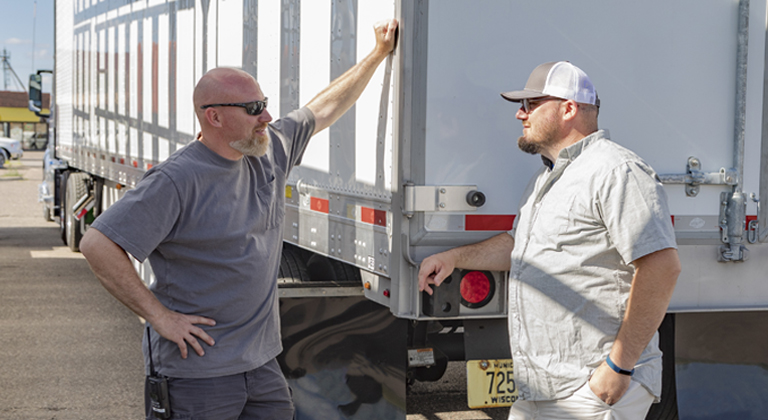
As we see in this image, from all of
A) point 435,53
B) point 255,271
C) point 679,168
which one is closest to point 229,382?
point 255,271

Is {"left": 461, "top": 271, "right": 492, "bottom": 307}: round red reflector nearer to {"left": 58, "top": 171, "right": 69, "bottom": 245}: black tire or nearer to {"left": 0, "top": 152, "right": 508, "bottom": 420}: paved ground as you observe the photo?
{"left": 0, "top": 152, "right": 508, "bottom": 420}: paved ground

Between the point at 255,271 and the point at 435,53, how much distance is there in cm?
107

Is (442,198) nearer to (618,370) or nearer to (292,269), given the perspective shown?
(618,370)

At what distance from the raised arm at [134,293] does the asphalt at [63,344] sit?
276 centimetres

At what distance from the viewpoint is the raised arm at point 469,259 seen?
3094 millimetres

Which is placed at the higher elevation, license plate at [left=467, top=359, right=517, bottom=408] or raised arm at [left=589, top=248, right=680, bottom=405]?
raised arm at [left=589, top=248, right=680, bottom=405]

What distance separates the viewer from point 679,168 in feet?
11.4

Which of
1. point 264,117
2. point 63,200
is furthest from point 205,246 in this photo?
point 63,200

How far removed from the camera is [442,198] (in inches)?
124

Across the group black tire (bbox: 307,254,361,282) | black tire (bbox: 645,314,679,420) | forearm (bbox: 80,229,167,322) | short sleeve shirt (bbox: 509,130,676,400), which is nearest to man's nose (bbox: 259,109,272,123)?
forearm (bbox: 80,229,167,322)

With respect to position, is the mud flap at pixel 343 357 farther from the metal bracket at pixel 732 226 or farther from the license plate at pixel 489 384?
the metal bracket at pixel 732 226

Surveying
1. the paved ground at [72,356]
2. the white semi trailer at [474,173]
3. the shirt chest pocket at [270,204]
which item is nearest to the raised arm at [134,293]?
the shirt chest pocket at [270,204]

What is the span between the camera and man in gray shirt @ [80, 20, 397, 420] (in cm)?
278

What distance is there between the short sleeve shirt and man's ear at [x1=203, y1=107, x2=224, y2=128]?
1167 millimetres
